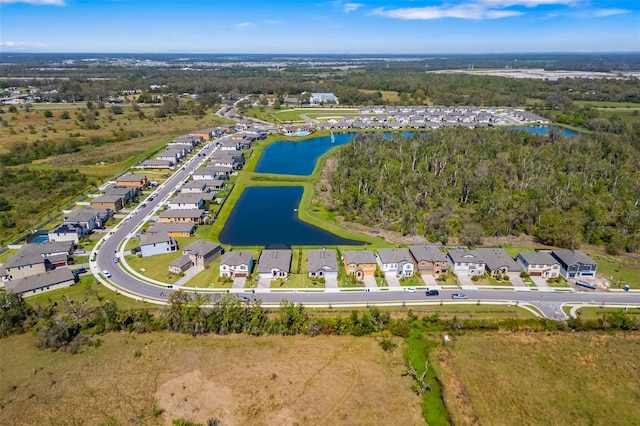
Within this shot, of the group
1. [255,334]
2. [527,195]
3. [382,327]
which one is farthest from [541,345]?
[527,195]

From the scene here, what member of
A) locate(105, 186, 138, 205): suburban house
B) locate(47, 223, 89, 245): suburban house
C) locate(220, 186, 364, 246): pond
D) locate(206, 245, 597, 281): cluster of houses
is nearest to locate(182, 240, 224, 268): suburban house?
locate(206, 245, 597, 281): cluster of houses

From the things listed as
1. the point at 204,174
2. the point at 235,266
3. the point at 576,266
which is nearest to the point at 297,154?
the point at 204,174

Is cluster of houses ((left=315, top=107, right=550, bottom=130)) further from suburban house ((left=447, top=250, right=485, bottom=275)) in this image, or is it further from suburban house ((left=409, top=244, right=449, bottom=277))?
suburban house ((left=409, top=244, right=449, bottom=277))

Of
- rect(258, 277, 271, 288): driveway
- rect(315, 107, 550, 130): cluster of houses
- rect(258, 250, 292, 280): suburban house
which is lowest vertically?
rect(258, 277, 271, 288): driveway

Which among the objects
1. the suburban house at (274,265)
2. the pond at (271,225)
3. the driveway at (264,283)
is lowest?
the driveway at (264,283)

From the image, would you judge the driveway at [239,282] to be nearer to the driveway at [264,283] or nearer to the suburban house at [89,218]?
the driveway at [264,283]

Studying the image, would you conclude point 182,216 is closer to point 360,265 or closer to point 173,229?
point 173,229

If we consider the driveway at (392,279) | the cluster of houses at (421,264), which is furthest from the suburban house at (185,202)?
the driveway at (392,279)
